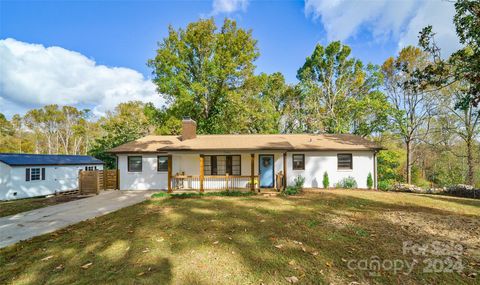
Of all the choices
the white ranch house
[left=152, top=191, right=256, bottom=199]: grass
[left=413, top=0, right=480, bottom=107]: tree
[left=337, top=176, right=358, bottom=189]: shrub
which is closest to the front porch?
the white ranch house

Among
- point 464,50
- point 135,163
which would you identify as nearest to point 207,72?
point 135,163

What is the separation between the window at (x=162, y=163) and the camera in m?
13.3

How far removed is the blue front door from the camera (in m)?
12.7

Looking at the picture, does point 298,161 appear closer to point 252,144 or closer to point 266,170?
point 266,170

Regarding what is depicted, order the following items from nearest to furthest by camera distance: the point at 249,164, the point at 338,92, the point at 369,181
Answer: the point at 249,164, the point at 369,181, the point at 338,92

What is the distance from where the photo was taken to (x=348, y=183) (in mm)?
13062

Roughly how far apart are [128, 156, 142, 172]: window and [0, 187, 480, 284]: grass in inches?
247

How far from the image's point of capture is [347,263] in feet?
12.4

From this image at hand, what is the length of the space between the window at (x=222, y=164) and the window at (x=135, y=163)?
458 centimetres

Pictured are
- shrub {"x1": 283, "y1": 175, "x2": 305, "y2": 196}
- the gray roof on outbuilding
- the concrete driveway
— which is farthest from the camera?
the gray roof on outbuilding

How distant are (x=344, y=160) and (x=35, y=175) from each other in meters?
21.3

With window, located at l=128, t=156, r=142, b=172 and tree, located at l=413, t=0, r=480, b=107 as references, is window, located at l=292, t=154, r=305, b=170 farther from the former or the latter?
window, located at l=128, t=156, r=142, b=172

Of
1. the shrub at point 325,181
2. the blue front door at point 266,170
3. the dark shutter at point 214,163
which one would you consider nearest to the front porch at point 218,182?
the blue front door at point 266,170

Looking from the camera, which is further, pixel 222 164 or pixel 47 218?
pixel 222 164
